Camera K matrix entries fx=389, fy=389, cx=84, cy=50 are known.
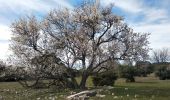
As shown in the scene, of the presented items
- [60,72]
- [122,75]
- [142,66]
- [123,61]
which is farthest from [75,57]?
[122,75]

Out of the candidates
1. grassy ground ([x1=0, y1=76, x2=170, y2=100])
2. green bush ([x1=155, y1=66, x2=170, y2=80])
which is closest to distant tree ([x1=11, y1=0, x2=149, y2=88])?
grassy ground ([x1=0, y1=76, x2=170, y2=100])

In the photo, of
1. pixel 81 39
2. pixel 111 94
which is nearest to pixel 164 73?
pixel 81 39

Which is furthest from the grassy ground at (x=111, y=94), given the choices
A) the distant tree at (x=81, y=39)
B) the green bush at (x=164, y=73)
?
the green bush at (x=164, y=73)

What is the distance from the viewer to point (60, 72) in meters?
46.2

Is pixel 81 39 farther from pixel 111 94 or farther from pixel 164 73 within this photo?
pixel 164 73

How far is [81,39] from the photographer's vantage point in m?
45.5

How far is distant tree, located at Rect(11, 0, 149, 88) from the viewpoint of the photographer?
4512cm

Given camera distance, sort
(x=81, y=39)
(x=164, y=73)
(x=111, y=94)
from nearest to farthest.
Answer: (x=111, y=94) → (x=81, y=39) → (x=164, y=73)

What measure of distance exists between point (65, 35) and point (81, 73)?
205 inches

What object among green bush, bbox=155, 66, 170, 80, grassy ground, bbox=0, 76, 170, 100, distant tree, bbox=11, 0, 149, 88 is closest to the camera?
grassy ground, bbox=0, 76, 170, 100

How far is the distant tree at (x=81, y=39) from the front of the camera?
4512 centimetres

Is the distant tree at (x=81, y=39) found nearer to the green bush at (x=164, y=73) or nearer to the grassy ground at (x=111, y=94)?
the grassy ground at (x=111, y=94)

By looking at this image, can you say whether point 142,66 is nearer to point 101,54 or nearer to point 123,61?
point 123,61

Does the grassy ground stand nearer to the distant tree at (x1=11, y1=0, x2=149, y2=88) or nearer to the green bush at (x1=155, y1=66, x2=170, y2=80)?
the distant tree at (x1=11, y1=0, x2=149, y2=88)
